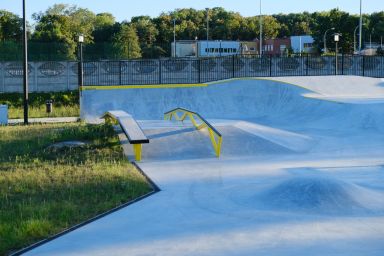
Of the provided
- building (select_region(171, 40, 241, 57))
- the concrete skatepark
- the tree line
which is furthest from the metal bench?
building (select_region(171, 40, 241, 57))

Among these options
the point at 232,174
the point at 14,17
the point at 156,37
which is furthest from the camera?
the point at 156,37

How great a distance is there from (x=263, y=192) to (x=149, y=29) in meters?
82.3

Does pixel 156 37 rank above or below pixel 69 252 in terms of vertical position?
above

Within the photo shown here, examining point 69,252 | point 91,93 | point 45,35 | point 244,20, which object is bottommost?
point 69,252

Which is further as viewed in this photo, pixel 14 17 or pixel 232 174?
pixel 14 17

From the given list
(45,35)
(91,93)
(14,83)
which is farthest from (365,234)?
(45,35)

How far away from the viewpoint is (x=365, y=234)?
7438 mm

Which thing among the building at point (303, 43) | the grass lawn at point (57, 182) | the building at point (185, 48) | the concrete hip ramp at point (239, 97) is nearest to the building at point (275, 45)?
the building at point (303, 43)

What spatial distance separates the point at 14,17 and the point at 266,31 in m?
54.7

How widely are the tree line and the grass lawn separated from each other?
37.3m

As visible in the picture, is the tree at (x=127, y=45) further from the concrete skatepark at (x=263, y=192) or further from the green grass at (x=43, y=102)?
the concrete skatepark at (x=263, y=192)

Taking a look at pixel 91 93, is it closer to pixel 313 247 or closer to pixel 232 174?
pixel 232 174

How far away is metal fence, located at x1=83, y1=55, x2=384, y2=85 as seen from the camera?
32.9 m

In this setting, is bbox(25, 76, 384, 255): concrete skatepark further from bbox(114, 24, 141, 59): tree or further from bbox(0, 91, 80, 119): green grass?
bbox(114, 24, 141, 59): tree
